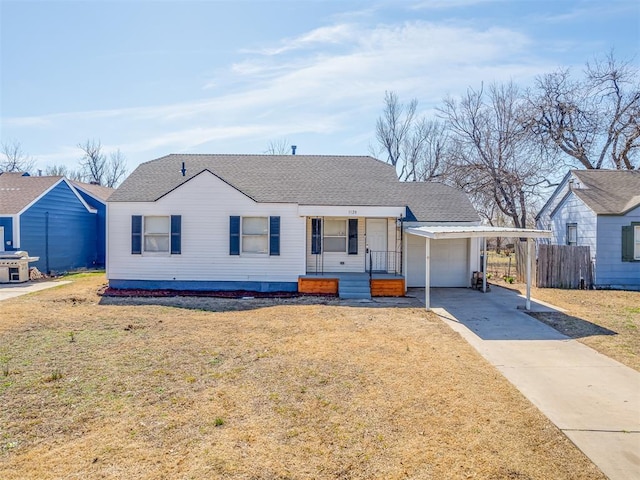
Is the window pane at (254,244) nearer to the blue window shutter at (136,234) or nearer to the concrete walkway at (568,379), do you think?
the blue window shutter at (136,234)

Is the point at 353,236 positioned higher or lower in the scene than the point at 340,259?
higher

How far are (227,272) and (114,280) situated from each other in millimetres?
3946

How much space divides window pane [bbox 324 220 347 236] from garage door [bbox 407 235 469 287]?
8.28ft

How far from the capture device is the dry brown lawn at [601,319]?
27.2ft

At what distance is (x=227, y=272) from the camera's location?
1498 centimetres

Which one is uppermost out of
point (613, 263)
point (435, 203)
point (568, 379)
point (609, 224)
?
point (435, 203)

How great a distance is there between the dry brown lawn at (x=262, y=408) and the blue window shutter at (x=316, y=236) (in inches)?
250

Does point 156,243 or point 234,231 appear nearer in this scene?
point 234,231

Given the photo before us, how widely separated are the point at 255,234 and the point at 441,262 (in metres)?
6.95

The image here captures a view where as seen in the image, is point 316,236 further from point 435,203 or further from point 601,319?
point 601,319

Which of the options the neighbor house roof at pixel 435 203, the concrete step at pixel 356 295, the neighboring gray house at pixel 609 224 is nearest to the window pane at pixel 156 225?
the concrete step at pixel 356 295

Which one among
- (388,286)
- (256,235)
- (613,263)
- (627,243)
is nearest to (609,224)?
(627,243)

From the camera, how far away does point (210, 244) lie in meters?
15.0

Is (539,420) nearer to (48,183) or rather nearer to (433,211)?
(433,211)
